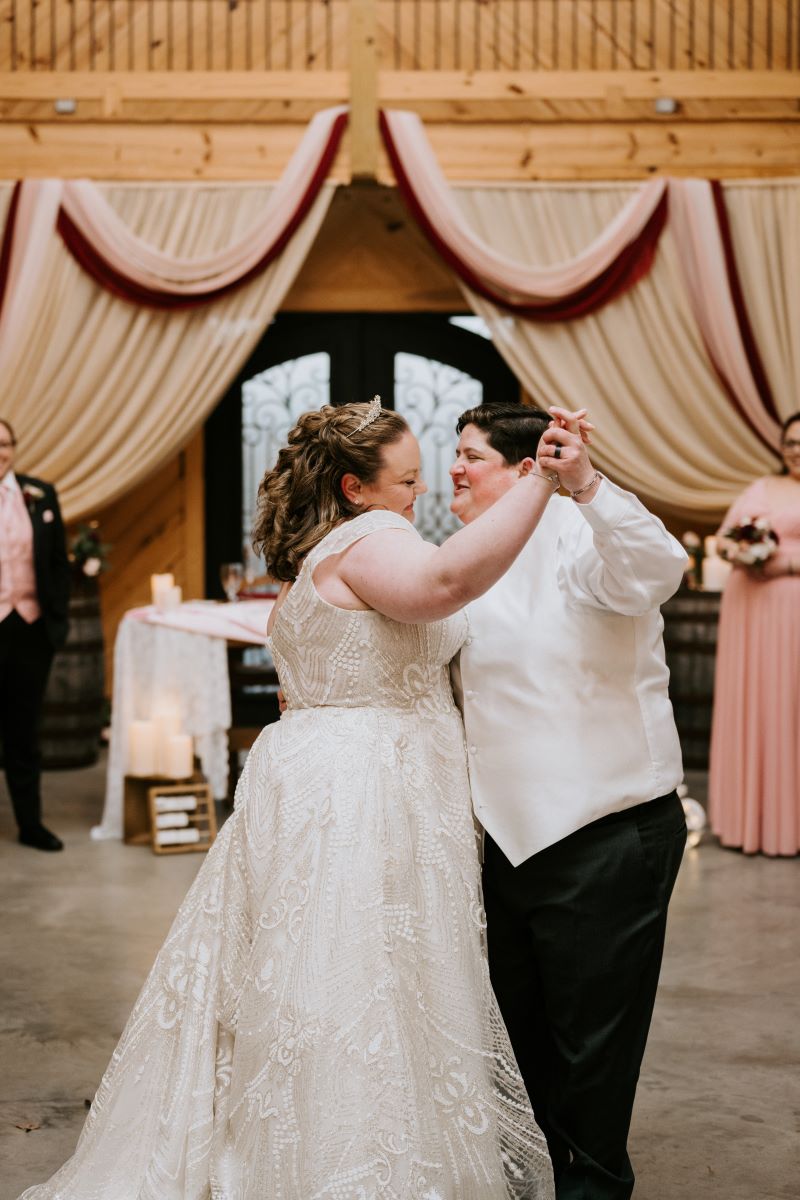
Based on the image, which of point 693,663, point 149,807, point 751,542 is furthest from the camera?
point 693,663

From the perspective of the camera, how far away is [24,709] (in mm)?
5324

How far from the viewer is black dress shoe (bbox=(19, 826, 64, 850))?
17.3ft

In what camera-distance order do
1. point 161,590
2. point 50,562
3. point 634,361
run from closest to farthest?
point 50,562
point 161,590
point 634,361

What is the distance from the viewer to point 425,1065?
211 centimetres

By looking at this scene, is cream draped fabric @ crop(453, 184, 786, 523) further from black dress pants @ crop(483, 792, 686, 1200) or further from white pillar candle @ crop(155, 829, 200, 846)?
black dress pants @ crop(483, 792, 686, 1200)

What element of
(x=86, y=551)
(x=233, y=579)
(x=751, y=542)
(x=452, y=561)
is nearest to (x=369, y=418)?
(x=452, y=561)

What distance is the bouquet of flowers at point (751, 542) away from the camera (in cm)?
517

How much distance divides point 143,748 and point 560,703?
3448 mm

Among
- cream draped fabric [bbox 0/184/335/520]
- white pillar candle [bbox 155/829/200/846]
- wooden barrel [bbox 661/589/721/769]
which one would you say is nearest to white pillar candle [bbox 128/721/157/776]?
white pillar candle [bbox 155/829/200/846]

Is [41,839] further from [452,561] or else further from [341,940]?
[452,561]

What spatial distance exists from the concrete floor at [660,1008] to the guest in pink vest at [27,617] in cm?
25

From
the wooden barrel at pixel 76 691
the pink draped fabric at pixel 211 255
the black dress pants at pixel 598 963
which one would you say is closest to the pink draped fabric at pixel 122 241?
the pink draped fabric at pixel 211 255

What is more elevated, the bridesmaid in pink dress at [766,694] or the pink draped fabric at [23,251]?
the pink draped fabric at [23,251]

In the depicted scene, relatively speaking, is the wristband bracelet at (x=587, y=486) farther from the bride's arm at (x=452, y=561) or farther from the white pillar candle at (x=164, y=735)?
the white pillar candle at (x=164, y=735)
